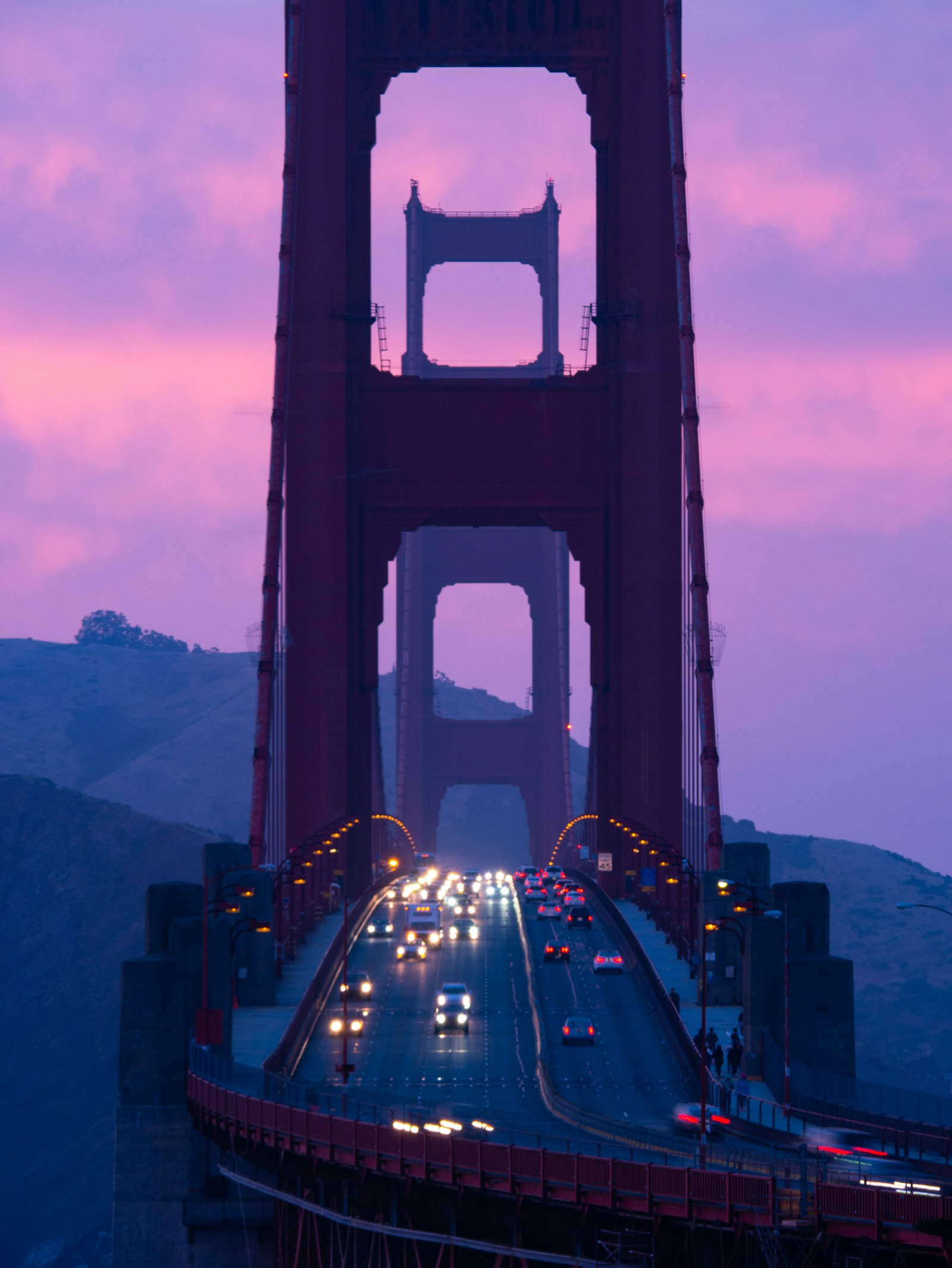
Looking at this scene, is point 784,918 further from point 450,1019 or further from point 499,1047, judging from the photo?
point 450,1019

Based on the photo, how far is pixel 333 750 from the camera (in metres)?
90.6

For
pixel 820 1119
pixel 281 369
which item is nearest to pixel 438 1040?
pixel 820 1119

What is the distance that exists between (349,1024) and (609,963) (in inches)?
658

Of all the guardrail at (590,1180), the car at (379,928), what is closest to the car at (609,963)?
the car at (379,928)

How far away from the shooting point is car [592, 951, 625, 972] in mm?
83500

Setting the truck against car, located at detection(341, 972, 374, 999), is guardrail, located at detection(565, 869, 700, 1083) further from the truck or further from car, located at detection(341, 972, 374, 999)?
car, located at detection(341, 972, 374, 999)

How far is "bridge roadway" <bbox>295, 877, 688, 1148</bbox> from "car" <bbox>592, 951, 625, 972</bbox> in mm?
362

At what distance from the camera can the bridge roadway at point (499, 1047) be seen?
56969 millimetres

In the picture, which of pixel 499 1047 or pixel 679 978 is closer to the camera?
pixel 499 1047

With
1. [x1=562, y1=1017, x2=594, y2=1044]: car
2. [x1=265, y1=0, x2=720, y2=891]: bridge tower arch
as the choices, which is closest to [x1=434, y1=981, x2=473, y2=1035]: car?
[x1=562, y1=1017, x2=594, y2=1044]: car

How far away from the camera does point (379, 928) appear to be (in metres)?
95.8

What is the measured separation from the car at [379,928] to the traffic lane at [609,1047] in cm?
709

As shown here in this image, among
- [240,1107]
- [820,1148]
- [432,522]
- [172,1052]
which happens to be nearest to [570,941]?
[432,522]

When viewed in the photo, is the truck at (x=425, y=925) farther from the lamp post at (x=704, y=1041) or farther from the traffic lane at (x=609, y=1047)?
the lamp post at (x=704, y=1041)
